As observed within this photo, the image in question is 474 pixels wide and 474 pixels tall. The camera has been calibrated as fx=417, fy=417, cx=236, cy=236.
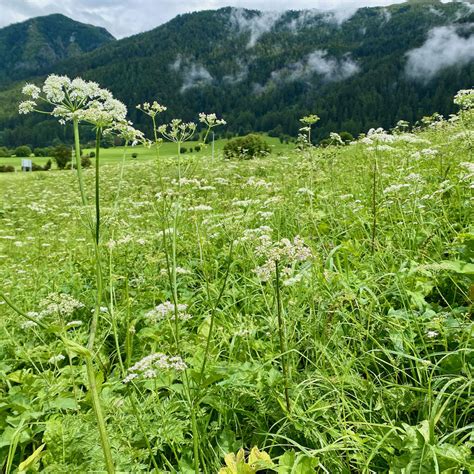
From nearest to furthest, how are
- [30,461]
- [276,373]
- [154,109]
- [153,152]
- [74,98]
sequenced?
1. [30,461]
2. [74,98]
3. [276,373]
4. [154,109]
5. [153,152]

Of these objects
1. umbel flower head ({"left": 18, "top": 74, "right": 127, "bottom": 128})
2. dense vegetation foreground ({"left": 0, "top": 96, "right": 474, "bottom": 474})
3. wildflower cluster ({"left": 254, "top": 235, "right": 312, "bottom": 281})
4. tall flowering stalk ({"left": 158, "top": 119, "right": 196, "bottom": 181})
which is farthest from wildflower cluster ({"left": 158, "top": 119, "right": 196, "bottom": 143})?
wildflower cluster ({"left": 254, "top": 235, "right": 312, "bottom": 281})

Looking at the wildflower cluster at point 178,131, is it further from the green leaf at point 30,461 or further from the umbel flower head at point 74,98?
the green leaf at point 30,461

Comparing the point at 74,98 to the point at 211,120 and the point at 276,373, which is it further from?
the point at 276,373

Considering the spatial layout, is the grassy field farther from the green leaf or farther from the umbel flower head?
the green leaf

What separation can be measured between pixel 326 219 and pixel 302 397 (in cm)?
327

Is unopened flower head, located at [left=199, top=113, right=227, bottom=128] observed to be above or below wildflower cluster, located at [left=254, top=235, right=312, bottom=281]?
above

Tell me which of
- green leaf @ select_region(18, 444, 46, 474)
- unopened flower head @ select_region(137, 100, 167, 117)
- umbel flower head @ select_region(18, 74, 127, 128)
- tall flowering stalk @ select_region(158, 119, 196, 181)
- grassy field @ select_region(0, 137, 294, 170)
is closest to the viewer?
green leaf @ select_region(18, 444, 46, 474)

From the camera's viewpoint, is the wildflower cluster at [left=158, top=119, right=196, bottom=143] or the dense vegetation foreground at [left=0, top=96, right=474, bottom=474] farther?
the wildflower cluster at [left=158, top=119, right=196, bottom=143]

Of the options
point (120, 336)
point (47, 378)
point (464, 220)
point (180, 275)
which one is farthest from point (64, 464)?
point (464, 220)

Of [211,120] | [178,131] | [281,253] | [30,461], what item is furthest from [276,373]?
[211,120]

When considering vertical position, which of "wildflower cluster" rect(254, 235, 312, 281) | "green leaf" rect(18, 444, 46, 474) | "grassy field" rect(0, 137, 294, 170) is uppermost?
"grassy field" rect(0, 137, 294, 170)

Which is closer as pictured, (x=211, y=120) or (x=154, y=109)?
(x=154, y=109)

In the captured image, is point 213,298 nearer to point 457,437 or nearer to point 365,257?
point 365,257

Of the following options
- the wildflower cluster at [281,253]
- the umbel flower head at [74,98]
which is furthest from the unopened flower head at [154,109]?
the wildflower cluster at [281,253]
